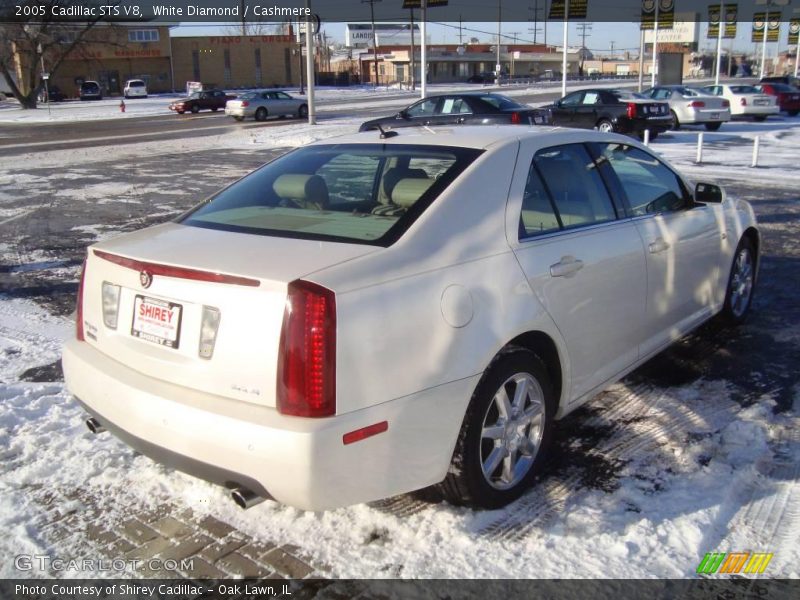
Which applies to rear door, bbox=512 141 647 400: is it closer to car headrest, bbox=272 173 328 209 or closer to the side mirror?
car headrest, bbox=272 173 328 209

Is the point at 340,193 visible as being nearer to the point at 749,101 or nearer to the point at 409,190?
the point at 409,190

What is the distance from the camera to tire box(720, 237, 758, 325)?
220 inches

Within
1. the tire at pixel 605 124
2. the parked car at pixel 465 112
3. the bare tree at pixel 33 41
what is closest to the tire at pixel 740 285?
the parked car at pixel 465 112

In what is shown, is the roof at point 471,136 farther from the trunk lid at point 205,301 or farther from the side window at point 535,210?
the trunk lid at point 205,301

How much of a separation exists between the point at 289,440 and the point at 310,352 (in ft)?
1.01

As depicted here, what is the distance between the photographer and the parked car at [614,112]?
876 inches

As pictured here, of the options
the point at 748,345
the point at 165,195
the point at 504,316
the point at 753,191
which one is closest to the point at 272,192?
the point at 504,316

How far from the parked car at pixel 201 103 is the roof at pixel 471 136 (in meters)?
42.2

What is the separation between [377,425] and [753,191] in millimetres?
11894

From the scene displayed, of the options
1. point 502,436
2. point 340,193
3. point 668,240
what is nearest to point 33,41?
point 340,193

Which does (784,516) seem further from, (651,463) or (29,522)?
(29,522)

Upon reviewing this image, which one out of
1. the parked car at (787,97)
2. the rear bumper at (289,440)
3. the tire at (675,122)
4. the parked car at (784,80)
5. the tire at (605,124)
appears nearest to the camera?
the rear bumper at (289,440)

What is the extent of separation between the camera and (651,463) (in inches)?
147

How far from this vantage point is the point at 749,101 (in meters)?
30.3
